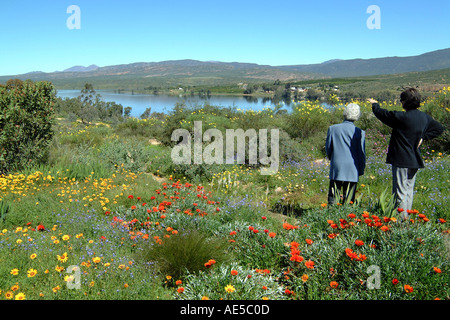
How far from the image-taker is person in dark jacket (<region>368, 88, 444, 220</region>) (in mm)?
4145

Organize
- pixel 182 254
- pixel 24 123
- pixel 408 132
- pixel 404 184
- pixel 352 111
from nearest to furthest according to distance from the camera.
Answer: pixel 182 254
pixel 408 132
pixel 404 184
pixel 352 111
pixel 24 123

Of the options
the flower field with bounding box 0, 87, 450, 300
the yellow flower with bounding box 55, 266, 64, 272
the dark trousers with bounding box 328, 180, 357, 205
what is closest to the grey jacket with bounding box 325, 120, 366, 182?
the dark trousers with bounding box 328, 180, 357, 205

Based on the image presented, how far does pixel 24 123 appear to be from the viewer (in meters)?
7.59

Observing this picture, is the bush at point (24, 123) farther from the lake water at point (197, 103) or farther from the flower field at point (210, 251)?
the lake water at point (197, 103)

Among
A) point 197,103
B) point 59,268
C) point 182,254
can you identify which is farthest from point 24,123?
point 197,103

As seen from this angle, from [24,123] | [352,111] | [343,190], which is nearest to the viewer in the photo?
[352,111]

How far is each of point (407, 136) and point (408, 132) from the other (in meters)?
0.06

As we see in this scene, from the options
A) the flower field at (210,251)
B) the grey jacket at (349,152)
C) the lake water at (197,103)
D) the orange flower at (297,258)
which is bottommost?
Answer: the flower field at (210,251)

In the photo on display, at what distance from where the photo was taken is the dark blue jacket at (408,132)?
4148 millimetres

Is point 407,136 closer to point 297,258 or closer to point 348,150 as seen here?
point 348,150

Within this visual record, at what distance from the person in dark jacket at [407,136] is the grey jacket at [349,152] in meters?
0.42

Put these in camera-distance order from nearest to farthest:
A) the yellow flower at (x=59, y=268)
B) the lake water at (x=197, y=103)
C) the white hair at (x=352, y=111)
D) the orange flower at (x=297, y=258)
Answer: the orange flower at (x=297, y=258) < the yellow flower at (x=59, y=268) < the white hair at (x=352, y=111) < the lake water at (x=197, y=103)

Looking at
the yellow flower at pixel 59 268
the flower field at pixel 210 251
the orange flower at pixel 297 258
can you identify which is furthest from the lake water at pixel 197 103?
the orange flower at pixel 297 258
